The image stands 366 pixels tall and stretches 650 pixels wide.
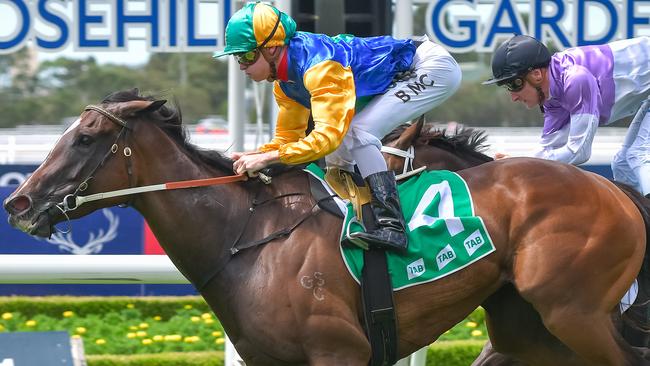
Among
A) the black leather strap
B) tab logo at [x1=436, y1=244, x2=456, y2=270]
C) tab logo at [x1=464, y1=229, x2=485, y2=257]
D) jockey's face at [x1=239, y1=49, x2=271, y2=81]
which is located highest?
jockey's face at [x1=239, y1=49, x2=271, y2=81]

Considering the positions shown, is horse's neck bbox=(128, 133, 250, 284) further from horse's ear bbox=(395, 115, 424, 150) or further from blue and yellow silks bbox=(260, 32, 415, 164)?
horse's ear bbox=(395, 115, 424, 150)

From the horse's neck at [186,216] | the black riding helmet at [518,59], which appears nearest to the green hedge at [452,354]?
the black riding helmet at [518,59]

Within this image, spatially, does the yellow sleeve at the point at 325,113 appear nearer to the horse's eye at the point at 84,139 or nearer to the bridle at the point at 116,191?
the bridle at the point at 116,191

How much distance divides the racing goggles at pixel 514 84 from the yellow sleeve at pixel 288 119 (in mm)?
854

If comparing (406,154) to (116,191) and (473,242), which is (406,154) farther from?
(116,191)

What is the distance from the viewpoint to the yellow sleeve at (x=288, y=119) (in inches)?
179

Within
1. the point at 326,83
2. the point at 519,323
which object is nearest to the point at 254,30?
the point at 326,83

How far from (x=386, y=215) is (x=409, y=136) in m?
0.92

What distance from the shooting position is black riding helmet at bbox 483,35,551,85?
462 centimetres

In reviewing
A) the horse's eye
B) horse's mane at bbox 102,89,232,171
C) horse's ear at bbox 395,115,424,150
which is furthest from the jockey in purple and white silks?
the horse's eye

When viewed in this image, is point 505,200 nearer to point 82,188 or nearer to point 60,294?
point 82,188

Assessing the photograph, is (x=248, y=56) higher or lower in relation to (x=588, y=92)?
higher

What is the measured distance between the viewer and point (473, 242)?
4.21m

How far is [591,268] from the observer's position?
166 inches
